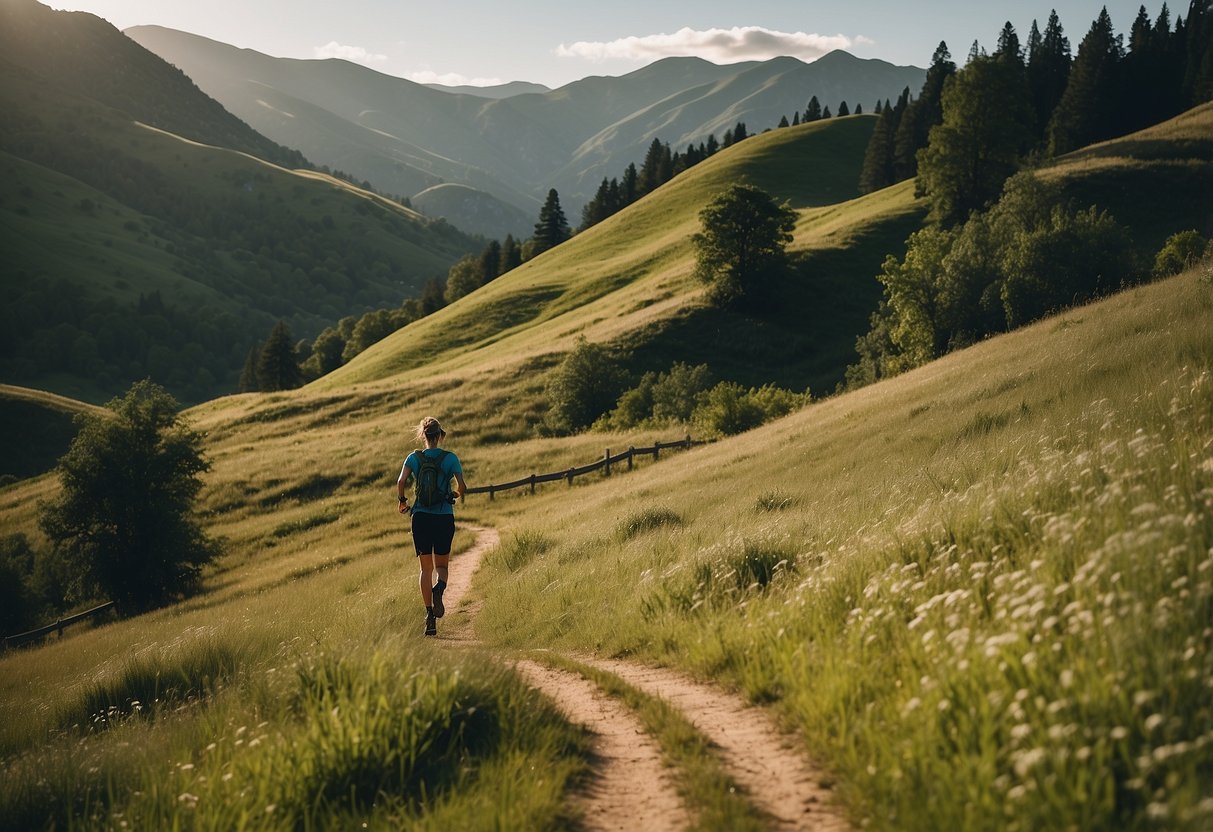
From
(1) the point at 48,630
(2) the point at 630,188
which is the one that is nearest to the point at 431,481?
(1) the point at 48,630

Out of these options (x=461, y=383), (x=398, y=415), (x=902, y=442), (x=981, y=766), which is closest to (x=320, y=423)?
(x=398, y=415)

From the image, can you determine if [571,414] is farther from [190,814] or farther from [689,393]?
[190,814]

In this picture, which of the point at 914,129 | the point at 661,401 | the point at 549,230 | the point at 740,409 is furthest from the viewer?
the point at 549,230

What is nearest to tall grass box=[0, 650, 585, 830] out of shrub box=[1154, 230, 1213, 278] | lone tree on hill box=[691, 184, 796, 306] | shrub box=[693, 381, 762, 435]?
shrub box=[693, 381, 762, 435]

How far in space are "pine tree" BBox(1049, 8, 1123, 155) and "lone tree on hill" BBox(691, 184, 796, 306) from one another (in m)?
42.9

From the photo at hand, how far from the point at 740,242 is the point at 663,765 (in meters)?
63.6

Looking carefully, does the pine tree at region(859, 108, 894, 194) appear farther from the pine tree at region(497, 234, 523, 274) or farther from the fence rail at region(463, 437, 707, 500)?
the fence rail at region(463, 437, 707, 500)

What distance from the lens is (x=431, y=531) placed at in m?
11.5

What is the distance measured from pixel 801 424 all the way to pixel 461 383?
35.7 metres

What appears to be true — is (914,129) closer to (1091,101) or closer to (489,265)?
(1091,101)

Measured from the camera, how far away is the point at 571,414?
161ft

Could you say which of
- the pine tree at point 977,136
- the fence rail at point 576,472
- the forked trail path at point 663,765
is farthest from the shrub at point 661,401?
the forked trail path at point 663,765

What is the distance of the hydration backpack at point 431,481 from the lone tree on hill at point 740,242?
182 ft

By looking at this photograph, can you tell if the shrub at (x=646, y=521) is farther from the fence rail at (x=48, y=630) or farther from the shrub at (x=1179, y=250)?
the shrub at (x=1179, y=250)
